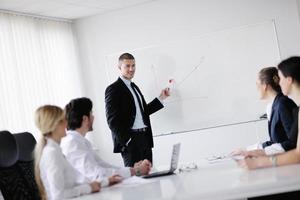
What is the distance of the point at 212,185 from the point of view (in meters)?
2.27

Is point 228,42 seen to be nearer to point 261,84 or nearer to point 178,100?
point 178,100

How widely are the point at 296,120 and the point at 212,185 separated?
788mm

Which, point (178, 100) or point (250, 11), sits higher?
point (250, 11)

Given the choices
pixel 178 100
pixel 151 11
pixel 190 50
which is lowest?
pixel 178 100

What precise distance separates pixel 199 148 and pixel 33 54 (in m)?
2.34

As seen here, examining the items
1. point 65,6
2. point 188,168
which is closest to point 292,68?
point 188,168

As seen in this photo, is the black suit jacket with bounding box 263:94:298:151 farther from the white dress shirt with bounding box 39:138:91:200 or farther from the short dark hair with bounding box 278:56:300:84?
the white dress shirt with bounding box 39:138:91:200

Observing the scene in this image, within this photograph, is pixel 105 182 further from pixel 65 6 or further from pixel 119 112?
pixel 65 6

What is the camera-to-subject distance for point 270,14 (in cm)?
589

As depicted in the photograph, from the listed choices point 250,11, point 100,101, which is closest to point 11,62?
point 100,101

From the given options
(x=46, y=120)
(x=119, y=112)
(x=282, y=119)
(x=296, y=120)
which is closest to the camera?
(x=296, y=120)

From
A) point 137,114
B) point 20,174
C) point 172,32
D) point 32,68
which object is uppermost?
point 172,32

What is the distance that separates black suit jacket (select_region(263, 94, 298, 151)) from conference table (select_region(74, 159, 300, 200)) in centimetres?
42

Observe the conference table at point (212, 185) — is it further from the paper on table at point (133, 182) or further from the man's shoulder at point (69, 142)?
the man's shoulder at point (69, 142)
